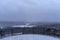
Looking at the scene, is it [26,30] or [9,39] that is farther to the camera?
[26,30]

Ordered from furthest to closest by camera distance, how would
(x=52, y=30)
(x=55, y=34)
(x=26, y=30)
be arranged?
(x=26, y=30) → (x=52, y=30) → (x=55, y=34)

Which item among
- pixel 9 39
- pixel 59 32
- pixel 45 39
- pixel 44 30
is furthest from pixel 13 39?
pixel 59 32

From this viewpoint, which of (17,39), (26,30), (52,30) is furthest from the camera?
(26,30)

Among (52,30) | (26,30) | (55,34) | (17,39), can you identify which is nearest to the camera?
(17,39)

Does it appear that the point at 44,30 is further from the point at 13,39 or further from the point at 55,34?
the point at 13,39

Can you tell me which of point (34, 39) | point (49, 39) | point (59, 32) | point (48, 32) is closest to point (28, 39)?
point (34, 39)

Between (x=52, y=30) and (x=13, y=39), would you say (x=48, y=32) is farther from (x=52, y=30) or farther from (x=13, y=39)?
(x=13, y=39)

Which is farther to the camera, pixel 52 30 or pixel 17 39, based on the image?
pixel 52 30

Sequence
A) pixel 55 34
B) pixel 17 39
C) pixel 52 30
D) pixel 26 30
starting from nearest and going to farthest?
pixel 17 39
pixel 55 34
pixel 52 30
pixel 26 30
